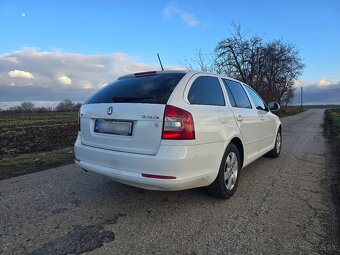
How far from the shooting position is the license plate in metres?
3.73

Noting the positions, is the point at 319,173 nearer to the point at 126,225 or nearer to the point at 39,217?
the point at 126,225

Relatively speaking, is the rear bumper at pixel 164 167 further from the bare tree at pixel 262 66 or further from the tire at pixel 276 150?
the bare tree at pixel 262 66

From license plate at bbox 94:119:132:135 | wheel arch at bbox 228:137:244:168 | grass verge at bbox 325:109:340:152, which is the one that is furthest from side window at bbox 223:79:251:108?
grass verge at bbox 325:109:340:152

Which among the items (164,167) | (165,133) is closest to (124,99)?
(165,133)

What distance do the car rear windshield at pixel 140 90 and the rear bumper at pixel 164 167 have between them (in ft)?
2.08

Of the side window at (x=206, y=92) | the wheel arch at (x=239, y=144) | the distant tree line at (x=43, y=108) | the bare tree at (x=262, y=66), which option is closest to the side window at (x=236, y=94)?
the side window at (x=206, y=92)

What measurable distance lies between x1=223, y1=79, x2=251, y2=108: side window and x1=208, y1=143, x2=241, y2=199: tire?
32.2 inches

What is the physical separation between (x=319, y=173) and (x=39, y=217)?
4.89 m

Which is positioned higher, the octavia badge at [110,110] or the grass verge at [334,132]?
the octavia badge at [110,110]

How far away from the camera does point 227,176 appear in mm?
4363

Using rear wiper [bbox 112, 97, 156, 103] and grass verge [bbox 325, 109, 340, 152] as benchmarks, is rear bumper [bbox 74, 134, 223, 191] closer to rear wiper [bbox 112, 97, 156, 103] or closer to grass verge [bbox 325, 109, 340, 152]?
rear wiper [bbox 112, 97, 156, 103]

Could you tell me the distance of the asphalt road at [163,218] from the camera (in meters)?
3.05

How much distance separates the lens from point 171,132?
3.49 meters

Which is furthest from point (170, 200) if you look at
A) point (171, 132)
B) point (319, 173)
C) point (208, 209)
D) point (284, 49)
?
point (284, 49)
